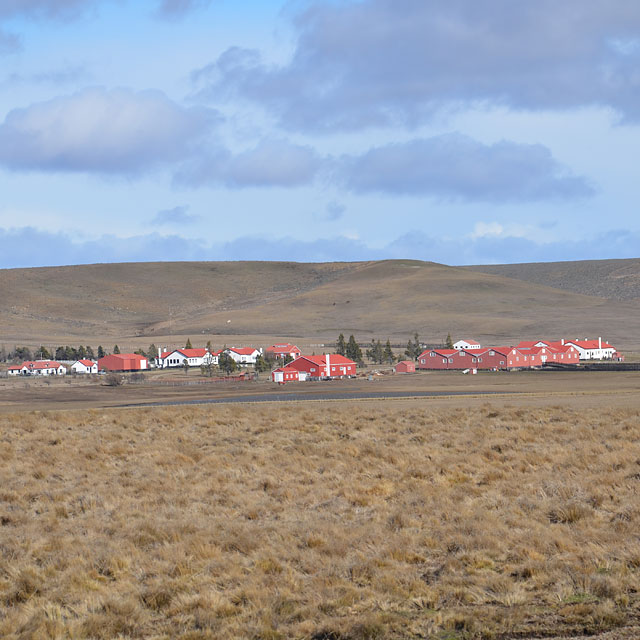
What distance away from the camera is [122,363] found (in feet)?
450

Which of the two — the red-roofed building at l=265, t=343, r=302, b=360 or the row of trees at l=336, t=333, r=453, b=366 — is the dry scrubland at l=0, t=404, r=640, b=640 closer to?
the row of trees at l=336, t=333, r=453, b=366

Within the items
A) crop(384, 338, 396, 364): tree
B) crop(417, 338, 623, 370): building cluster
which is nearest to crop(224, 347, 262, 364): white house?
crop(384, 338, 396, 364): tree

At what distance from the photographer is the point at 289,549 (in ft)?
47.8

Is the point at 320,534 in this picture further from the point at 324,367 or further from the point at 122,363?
the point at 122,363

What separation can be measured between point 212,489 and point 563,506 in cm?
845

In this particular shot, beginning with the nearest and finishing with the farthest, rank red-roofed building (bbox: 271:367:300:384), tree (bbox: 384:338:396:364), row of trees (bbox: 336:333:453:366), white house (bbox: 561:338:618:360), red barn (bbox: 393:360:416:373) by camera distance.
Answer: red-roofed building (bbox: 271:367:300:384), red barn (bbox: 393:360:416:373), row of trees (bbox: 336:333:453:366), white house (bbox: 561:338:618:360), tree (bbox: 384:338:396:364)

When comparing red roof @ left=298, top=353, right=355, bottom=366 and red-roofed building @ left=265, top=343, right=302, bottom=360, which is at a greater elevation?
red-roofed building @ left=265, top=343, right=302, bottom=360

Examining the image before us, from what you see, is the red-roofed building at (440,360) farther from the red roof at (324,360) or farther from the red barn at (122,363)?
the red barn at (122,363)

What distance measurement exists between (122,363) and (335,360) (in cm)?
4387

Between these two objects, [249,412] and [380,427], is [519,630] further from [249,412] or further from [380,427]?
[249,412]

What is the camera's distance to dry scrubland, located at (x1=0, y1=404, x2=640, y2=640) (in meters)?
11.3

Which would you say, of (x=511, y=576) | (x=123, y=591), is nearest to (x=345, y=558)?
(x=511, y=576)

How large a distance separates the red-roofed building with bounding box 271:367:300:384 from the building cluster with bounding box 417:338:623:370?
25501 mm

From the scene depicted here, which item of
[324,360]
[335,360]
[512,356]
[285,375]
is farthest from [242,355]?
[512,356]
